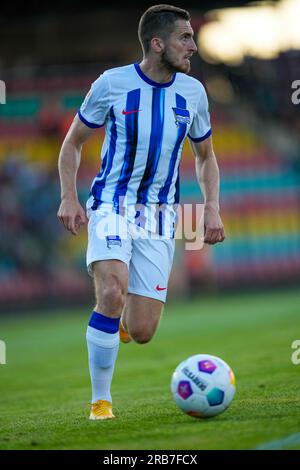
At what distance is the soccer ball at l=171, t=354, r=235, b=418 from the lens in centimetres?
555

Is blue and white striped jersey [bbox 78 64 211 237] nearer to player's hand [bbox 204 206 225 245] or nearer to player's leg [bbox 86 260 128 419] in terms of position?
player's hand [bbox 204 206 225 245]

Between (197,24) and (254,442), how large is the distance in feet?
56.8

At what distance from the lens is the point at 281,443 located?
4738 millimetres

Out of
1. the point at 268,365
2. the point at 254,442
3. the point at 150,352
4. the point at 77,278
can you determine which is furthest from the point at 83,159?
the point at 254,442

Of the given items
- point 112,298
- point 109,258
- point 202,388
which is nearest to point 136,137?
point 109,258

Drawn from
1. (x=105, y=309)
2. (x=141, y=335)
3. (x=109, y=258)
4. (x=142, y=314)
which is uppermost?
(x=109, y=258)

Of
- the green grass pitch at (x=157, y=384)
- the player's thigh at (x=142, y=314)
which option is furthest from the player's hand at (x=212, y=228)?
the green grass pitch at (x=157, y=384)

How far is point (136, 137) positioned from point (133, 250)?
28.7 inches

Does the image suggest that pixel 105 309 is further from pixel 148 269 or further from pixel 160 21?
pixel 160 21

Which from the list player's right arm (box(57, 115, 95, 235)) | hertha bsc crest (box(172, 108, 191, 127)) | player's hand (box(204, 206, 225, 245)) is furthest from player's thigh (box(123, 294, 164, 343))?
hertha bsc crest (box(172, 108, 191, 127))

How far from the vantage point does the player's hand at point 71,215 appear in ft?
19.9

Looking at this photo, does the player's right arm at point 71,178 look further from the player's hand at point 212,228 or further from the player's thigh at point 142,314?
the player's hand at point 212,228

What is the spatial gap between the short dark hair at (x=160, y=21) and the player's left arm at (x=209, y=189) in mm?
798

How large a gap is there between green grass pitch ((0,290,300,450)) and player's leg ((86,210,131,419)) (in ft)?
0.70
